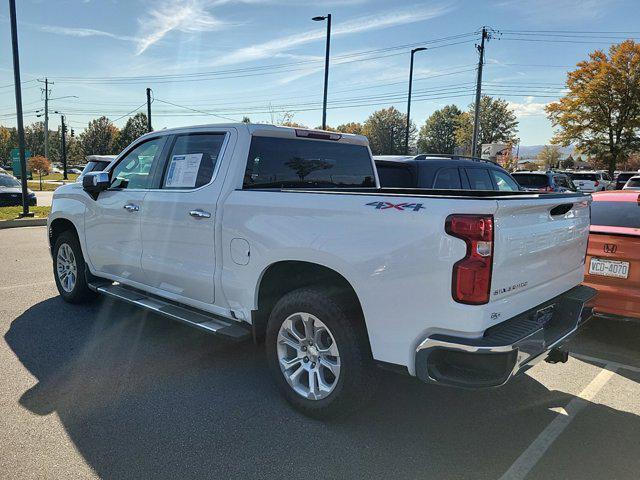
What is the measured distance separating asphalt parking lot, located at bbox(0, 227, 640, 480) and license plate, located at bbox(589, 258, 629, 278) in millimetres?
766

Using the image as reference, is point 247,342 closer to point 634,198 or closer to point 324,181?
point 324,181

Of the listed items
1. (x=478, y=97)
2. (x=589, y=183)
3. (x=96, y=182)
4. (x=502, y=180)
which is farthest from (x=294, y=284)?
(x=589, y=183)

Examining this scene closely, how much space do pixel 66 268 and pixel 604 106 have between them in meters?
32.6

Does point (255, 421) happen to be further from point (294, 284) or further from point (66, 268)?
point (66, 268)

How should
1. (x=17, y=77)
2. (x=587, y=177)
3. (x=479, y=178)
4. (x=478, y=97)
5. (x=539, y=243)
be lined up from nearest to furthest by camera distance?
(x=539, y=243) < (x=479, y=178) < (x=17, y=77) < (x=478, y=97) < (x=587, y=177)

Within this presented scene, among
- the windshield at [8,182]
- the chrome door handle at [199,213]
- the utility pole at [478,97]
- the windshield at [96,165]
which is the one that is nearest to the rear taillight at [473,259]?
the chrome door handle at [199,213]

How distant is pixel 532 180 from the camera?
46.1 feet

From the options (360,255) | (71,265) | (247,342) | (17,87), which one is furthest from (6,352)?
(17,87)

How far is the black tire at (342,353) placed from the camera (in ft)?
9.94

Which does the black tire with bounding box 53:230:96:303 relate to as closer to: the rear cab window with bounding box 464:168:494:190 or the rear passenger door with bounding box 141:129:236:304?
the rear passenger door with bounding box 141:129:236:304

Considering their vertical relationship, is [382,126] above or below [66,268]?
above

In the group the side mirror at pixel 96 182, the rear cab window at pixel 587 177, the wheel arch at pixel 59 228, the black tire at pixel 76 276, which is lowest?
the black tire at pixel 76 276

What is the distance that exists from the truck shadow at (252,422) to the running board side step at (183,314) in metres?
0.45

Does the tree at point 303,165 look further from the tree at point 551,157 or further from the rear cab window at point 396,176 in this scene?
the tree at point 551,157
